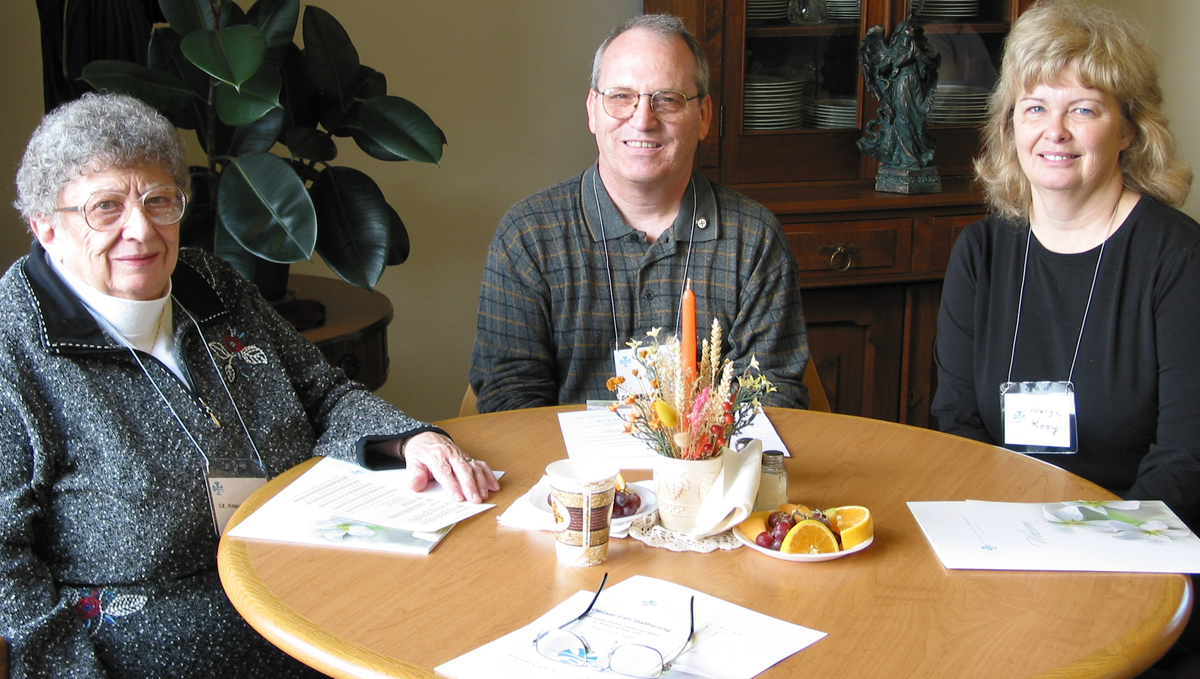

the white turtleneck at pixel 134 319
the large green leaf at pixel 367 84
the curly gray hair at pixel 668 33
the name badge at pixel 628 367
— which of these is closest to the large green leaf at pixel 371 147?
the large green leaf at pixel 367 84

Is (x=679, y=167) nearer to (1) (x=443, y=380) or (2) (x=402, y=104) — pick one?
(2) (x=402, y=104)

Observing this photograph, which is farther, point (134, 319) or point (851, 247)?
point (851, 247)

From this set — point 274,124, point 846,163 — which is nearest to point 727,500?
point 274,124

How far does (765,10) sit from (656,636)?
260 cm

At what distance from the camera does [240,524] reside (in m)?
1.41

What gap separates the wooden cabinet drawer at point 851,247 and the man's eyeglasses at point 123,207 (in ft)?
6.21

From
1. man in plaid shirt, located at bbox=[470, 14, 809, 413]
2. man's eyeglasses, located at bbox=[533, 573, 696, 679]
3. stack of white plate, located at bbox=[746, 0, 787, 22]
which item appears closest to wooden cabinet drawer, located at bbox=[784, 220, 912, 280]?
stack of white plate, located at bbox=[746, 0, 787, 22]

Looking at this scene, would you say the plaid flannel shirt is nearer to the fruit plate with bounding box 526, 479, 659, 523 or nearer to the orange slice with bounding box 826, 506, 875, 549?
the fruit plate with bounding box 526, 479, 659, 523

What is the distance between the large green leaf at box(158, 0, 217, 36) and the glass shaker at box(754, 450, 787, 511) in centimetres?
168

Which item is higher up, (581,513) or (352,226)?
(352,226)

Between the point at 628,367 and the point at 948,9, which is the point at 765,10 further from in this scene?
the point at 628,367

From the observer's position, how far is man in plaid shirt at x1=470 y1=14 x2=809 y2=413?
2.15m

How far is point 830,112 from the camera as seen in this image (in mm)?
3414

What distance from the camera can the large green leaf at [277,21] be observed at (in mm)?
2375
